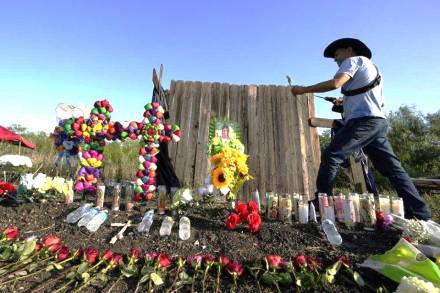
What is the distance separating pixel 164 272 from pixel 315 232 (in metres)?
1.17

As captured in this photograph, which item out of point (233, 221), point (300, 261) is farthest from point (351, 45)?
point (300, 261)

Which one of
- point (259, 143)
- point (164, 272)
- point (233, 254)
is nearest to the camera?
point (164, 272)

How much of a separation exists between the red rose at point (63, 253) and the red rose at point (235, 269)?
1.03m

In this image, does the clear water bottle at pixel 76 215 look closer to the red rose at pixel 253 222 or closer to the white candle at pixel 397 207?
the red rose at pixel 253 222

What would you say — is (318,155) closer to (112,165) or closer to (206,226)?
(206,226)

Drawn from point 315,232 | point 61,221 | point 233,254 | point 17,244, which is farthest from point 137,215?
point 315,232

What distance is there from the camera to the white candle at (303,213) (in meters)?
2.66

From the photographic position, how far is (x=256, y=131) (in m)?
5.80

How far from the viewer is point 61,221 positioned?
2.74 meters

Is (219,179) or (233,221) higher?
(219,179)

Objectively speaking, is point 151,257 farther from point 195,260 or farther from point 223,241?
point 223,241

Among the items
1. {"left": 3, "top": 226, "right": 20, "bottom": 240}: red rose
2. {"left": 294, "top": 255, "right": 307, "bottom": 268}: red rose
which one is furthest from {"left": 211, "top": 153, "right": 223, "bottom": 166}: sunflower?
{"left": 3, "top": 226, "right": 20, "bottom": 240}: red rose

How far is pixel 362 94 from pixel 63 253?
9.02ft

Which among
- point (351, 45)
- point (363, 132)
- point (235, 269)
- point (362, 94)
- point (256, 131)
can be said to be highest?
point (351, 45)
